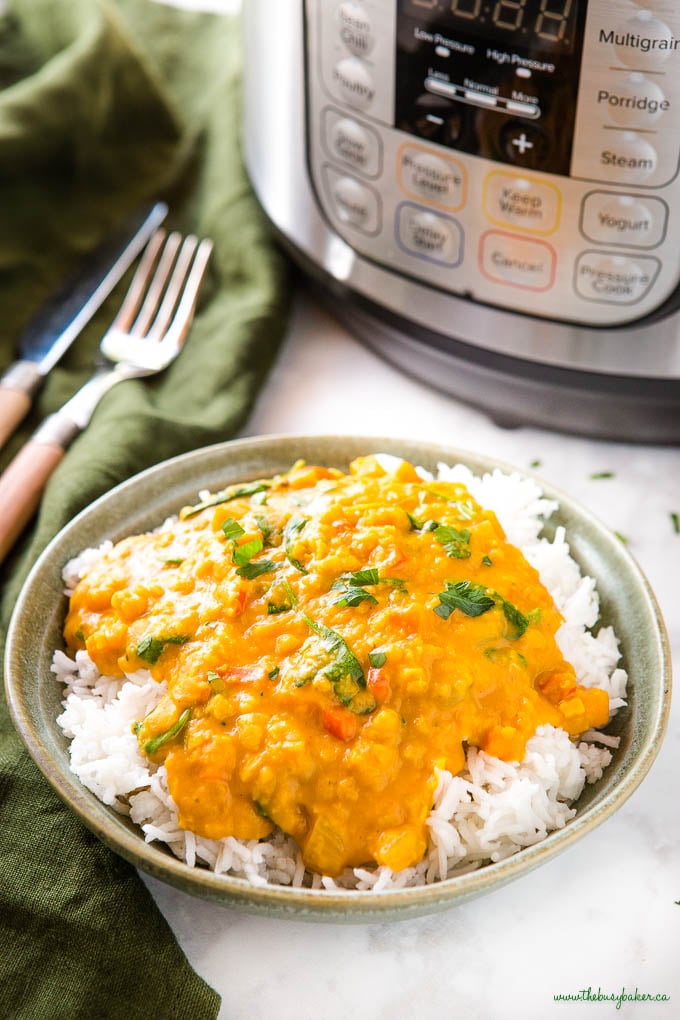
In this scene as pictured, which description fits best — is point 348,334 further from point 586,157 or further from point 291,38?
point 586,157

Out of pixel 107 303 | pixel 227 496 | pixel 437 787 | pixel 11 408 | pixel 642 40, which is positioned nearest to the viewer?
pixel 437 787

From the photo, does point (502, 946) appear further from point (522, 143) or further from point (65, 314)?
point (65, 314)

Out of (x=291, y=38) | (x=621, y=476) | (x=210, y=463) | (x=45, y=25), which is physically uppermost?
(x=291, y=38)

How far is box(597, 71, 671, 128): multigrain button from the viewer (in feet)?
3.53

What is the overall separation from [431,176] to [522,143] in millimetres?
129

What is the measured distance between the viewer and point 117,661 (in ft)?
3.36

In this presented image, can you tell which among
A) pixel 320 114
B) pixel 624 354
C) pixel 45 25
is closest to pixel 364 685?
pixel 624 354

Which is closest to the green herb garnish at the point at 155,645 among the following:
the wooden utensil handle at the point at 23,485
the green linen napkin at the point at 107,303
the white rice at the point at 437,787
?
the white rice at the point at 437,787

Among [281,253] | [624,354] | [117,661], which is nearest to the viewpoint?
[117,661]

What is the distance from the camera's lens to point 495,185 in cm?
122

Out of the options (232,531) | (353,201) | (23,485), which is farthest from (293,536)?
(353,201)

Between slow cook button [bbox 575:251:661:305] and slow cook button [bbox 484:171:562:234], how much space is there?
60 millimetres

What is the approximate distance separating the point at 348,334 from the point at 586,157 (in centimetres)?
57

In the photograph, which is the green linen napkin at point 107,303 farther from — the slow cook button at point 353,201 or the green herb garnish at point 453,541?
the green herb garnish at point 453,541
